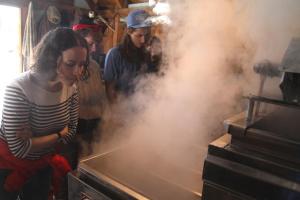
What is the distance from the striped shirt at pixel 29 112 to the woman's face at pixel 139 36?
0.97 metres

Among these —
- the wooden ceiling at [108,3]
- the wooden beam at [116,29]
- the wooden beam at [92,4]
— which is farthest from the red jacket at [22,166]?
the wooden beam at [92,4]

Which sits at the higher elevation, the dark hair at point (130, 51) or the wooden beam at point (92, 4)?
the wooden beam at point (92, 4)

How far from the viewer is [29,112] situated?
4.44 ft

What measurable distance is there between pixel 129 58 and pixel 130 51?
66 millimetres

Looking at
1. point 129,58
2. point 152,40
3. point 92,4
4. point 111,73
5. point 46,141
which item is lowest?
point 46,141

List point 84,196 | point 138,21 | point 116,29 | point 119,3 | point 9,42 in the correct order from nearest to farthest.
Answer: point 84,196
point 138,21
point 9,42
point 119,3
point 116,29

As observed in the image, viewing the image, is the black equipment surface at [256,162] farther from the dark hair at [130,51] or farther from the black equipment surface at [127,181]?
the dark hair at [130,51]

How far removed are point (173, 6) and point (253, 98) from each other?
0.97 meters

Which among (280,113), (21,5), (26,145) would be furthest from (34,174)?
(21,5)

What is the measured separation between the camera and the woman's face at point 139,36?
2299mm

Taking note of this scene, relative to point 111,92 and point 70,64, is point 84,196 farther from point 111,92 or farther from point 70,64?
point 111,92

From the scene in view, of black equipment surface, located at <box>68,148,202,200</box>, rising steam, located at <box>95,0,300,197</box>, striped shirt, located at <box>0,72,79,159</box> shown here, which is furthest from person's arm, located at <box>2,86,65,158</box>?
rising steam, located at <box>95,0,300,197</box>

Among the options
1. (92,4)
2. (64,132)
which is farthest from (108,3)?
(64,132)

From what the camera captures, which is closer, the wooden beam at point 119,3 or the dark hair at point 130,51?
the dark hair at point 130,51
